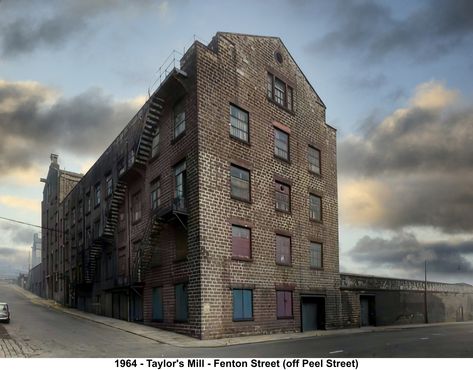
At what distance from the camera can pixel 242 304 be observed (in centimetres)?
2883

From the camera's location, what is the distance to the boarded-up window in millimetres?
28059

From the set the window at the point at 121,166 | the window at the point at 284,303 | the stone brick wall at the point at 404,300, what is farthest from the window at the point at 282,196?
the window at the point at 121,166

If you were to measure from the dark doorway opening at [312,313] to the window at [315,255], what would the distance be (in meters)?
2.33

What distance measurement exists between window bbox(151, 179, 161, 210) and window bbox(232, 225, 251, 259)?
5.82 m

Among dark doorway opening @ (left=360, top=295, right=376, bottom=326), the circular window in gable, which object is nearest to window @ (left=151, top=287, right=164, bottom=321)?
the circular window in gable

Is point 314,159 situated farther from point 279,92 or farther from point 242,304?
point 242,304

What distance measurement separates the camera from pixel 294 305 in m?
32.9

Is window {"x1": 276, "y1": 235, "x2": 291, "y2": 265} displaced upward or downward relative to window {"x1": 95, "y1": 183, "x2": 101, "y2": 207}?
downward

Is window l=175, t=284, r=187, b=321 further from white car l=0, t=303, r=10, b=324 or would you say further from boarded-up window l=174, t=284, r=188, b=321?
white car l=0, t=303, r=10, b=324

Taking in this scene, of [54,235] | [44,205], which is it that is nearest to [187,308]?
[54,235]

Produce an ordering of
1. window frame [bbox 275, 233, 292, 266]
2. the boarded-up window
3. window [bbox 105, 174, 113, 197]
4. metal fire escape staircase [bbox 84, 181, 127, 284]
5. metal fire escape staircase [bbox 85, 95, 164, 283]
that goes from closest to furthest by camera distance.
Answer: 1. the boarded-up window
2. window frame [bbox 275, 233, 292, 266]
3. metal fire escape staircase [bbox 85, 95, 164, 283]
4. metal fire escape staircase [bbox 84, 181, 127, 284]
5. window [bbox 105, 174, 113, 197]

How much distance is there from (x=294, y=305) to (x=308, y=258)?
375 cm

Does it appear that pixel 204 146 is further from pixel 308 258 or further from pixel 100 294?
pixel 100 294

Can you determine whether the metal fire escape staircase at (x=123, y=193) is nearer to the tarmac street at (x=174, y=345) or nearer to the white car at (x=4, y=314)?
the tarmac street at (x=174, y=345)
